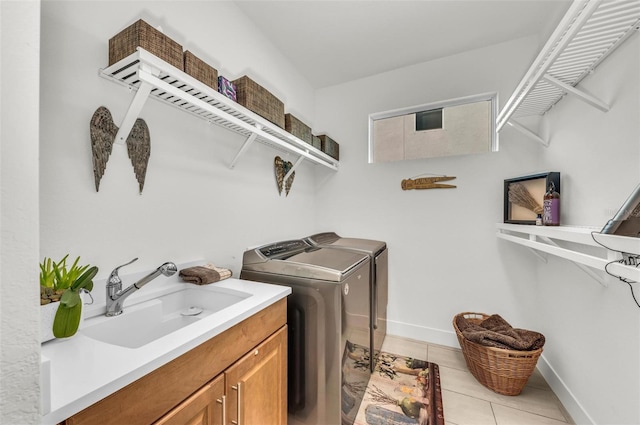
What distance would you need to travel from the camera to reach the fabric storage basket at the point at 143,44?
1.02 metres

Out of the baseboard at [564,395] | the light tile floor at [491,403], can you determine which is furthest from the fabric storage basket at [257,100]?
the baseboard at [564,395]

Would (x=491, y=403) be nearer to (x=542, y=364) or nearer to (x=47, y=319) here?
(x=542, y=364)

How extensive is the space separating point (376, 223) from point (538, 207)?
1367 millimetres

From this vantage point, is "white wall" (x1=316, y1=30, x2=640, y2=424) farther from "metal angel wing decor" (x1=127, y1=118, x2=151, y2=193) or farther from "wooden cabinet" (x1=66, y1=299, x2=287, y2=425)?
"metal angel wing decor" (x1=127, y1=118, x2=151, y2=193)

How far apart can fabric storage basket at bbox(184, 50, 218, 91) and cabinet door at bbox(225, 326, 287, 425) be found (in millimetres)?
1298

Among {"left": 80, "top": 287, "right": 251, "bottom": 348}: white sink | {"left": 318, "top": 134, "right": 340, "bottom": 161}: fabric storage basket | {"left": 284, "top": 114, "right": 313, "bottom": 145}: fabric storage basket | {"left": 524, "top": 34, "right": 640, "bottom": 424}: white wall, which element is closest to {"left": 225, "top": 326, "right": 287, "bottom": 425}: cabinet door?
{"left": 80, "top": 287, "right": 251, "bottom": 348}: white sink

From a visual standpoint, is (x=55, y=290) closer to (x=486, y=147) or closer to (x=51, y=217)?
(x=51, y=217)

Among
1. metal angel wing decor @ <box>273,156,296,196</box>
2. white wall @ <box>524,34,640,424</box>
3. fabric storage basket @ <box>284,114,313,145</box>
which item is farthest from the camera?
metal angel wing decor @ <box>273,156,296,196</box>

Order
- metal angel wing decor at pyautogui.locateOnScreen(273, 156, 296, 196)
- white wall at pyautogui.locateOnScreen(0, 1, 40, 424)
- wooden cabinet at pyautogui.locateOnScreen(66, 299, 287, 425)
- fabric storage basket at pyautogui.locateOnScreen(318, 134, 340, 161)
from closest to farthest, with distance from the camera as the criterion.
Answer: white wall at pyautogui.locateOnScreen(0, 1, 40, 424), wooden cabinet at pyautogui.locateOnScreen(66, 299, 287, 425), metal angel wing decor at pyautogui.locateOnScreen(273, 156, 296, 196), fabric storage basket at pyautogui.locateOnScreen(318, 134, 340, 161)

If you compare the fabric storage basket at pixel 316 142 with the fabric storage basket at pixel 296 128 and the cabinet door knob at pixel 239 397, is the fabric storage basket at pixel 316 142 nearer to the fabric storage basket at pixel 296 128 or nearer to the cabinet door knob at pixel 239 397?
the fabric storage basket at pixel 296 128

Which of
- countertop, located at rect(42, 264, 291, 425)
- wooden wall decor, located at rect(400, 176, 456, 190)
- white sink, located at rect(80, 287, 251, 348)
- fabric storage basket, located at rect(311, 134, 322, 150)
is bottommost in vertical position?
white sink, located at rect(80, 287, 251, 348)

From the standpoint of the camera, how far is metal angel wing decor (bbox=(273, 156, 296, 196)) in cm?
232

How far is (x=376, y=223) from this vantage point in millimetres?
2820

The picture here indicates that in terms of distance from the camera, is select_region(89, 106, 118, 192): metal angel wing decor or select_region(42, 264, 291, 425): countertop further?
select_region(89, 106, 118, 192): metal angel wing decor
